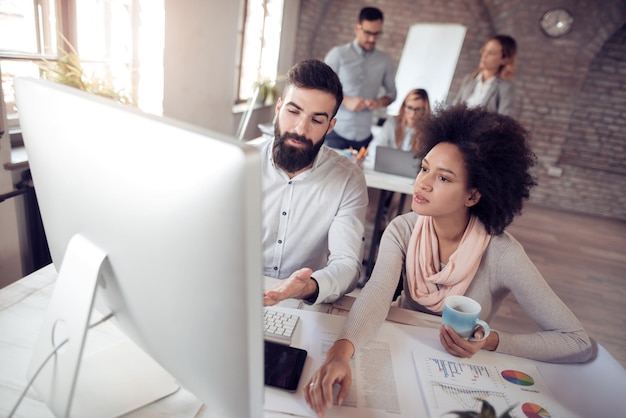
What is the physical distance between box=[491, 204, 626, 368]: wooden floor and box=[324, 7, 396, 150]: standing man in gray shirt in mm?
1597

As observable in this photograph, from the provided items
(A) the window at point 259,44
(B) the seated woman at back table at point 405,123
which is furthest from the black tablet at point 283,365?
(A) the window at point 259,44

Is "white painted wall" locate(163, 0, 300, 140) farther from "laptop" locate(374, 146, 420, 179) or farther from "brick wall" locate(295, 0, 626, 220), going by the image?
"brick wall" locate(295, 0, 626, 220)

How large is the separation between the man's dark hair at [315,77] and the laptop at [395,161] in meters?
1.15

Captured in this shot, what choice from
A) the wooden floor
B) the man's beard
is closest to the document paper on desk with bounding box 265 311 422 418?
the man's beard

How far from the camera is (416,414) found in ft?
2.41

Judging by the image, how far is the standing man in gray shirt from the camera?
2.97 m

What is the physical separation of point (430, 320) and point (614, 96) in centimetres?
528

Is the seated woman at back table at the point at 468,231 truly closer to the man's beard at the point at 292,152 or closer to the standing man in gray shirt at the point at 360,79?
the man's beard at the point at 292,152

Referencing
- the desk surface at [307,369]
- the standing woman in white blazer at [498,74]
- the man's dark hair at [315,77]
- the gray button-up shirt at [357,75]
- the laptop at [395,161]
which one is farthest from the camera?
the gray button-up shirt at [357,75]

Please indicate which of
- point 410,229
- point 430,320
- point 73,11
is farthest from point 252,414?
point 73,11

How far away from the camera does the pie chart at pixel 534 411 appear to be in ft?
2.53

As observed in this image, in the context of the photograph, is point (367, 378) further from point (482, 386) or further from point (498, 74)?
point (498, 74)

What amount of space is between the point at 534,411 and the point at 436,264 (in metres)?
0.50

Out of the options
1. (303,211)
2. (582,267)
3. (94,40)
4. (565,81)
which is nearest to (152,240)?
(303,211)
